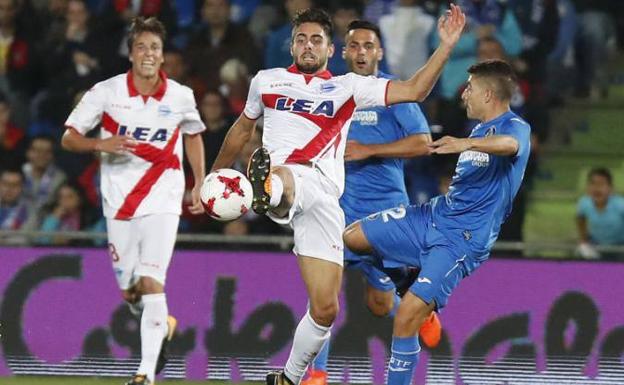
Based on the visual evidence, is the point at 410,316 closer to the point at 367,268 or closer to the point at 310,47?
the point at 367,268

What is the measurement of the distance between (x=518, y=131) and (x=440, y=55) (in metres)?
0.77

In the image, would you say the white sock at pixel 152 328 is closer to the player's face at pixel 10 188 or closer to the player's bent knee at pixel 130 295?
the player's bent knee at pixel 130 295

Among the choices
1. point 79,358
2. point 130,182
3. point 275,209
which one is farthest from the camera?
point 79,358

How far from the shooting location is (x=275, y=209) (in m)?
8.57

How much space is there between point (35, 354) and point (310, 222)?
326 centimetres

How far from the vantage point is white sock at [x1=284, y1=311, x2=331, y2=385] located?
8656mm

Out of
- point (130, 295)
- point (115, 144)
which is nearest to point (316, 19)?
point (115, 144)

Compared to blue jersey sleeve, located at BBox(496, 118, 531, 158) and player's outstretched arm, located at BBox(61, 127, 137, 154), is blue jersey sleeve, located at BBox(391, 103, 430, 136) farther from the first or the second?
player's outstretched arm, located at BBox(61, 127, 137, 154)

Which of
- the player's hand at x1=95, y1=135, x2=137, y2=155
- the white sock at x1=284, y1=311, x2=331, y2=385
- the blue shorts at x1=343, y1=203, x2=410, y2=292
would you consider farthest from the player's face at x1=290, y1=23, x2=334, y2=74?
the player's hand at x1=95, y1=135, x2=137, y2=155

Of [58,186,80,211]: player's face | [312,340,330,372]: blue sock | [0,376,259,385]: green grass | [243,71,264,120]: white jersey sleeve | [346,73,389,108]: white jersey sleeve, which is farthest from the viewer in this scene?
[58,186,80,211]: player's face

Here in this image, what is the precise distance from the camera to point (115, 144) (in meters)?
9.98

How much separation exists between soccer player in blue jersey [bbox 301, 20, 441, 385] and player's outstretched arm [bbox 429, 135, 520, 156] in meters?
1.33

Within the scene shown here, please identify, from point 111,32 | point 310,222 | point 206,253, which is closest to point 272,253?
point 206,253

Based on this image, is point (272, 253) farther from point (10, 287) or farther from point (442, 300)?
point (442, 300)
